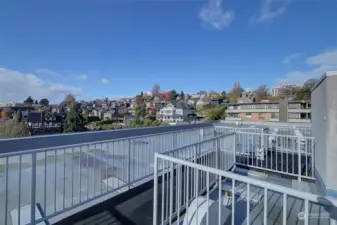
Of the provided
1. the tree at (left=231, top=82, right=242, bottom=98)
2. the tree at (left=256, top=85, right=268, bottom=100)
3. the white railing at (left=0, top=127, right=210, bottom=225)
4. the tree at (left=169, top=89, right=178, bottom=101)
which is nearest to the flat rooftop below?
the white railing at (left=0, top=127, right=210, bottom=225)

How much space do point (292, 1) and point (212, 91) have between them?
46.7m

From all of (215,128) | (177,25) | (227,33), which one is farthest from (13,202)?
(227,33)

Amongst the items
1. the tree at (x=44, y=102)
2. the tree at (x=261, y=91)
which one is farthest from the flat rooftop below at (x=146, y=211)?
the tree at (x=261, y=91)

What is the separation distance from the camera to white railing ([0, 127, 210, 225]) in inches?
82.1

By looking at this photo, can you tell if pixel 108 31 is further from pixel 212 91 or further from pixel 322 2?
pixel 212 91

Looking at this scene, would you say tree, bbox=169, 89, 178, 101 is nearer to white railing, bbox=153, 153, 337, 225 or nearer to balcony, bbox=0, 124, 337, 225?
balcony, bbox=0, 124, 337, 225

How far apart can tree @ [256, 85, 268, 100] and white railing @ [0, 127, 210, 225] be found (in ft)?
131

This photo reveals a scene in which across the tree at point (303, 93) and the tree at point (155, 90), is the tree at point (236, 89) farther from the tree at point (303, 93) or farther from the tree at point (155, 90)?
the tree at point (155, 90)

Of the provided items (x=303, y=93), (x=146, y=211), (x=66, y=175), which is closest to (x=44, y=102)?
(x=66, y=175)

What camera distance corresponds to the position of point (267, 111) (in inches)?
1083

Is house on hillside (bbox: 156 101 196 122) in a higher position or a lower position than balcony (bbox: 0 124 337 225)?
higher

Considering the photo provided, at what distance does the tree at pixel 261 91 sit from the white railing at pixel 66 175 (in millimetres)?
39798

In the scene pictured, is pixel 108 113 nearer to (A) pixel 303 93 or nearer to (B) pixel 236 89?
(B) pixel 236 89

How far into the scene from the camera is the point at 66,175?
264 centimetres
